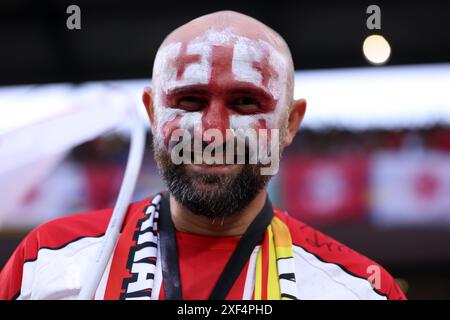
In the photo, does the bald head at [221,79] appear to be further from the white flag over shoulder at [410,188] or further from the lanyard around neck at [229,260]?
the white flag over shoulder at [410,188]

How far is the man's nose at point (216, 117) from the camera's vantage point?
5.74 feet

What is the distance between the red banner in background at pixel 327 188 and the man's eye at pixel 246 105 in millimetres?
4328

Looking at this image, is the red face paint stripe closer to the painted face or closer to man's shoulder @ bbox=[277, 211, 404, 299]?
the painted face

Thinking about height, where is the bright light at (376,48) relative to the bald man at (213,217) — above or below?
above

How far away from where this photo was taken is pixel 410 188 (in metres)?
6.19

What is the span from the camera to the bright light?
16.2 ft

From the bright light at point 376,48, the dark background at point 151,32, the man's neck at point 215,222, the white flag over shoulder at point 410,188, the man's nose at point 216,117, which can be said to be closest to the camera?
the man's nose at point 216,117

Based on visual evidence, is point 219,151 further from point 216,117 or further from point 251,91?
point 251,91

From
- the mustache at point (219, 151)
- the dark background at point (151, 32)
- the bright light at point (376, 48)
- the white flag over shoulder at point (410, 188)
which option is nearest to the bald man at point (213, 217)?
the mustache at point (219, 151)

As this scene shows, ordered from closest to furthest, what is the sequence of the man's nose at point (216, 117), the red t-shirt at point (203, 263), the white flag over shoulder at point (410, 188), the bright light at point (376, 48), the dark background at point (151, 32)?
1. the man's nose at point (216, 117)
2. the red t-shirt at point (203, 263)
3. the bright light at point (376, 48)
4. the dark background at point (151, 32)
5. the white flag over shoulder at point (410, 188)

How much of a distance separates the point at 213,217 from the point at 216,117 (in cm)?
34

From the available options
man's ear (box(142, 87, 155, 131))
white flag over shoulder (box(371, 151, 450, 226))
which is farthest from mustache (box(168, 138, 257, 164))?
white flag over shoulder (box(371, 151, 450, 226))

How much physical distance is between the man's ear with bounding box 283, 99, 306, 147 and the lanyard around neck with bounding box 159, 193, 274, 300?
24 cm
